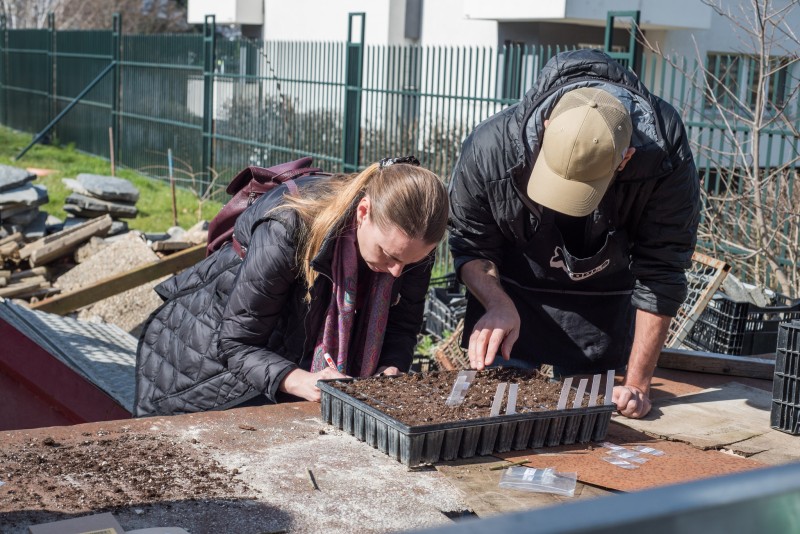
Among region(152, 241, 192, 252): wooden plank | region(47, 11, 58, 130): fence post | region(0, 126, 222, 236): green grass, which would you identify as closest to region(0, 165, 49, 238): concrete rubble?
region(0, 126, 222, 236): green grass

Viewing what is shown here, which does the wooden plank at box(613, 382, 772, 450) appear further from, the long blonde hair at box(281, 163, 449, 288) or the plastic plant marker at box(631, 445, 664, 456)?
the long blonde hair at box(281, 163, 449, 288)

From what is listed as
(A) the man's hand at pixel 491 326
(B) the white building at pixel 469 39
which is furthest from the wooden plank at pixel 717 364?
(B) the white building at pixel 469 39

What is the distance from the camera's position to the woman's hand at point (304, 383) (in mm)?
2834

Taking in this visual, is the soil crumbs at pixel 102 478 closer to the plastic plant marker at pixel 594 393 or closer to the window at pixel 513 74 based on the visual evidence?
the plastic plant marker at pixel 594 393

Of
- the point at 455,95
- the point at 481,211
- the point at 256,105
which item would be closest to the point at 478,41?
the point at 256,105

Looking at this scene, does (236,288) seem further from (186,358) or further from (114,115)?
(114,115)

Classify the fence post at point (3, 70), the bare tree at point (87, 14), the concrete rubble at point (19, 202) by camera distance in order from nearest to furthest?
the concrete rubble at point (19, 202), the fence post at point (3, 70), the bare tree at point (87, 14)

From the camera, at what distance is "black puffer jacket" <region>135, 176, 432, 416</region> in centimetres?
281

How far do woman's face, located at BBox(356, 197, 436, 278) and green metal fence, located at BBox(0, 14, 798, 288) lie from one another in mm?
4102

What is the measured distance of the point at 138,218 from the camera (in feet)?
39.9

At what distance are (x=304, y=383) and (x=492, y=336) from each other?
0.61m

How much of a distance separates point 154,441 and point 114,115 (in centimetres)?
1504

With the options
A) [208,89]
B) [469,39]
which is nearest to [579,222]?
[208,89]

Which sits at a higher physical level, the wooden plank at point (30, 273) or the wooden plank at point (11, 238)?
the wooden plank at point (11, 238)
